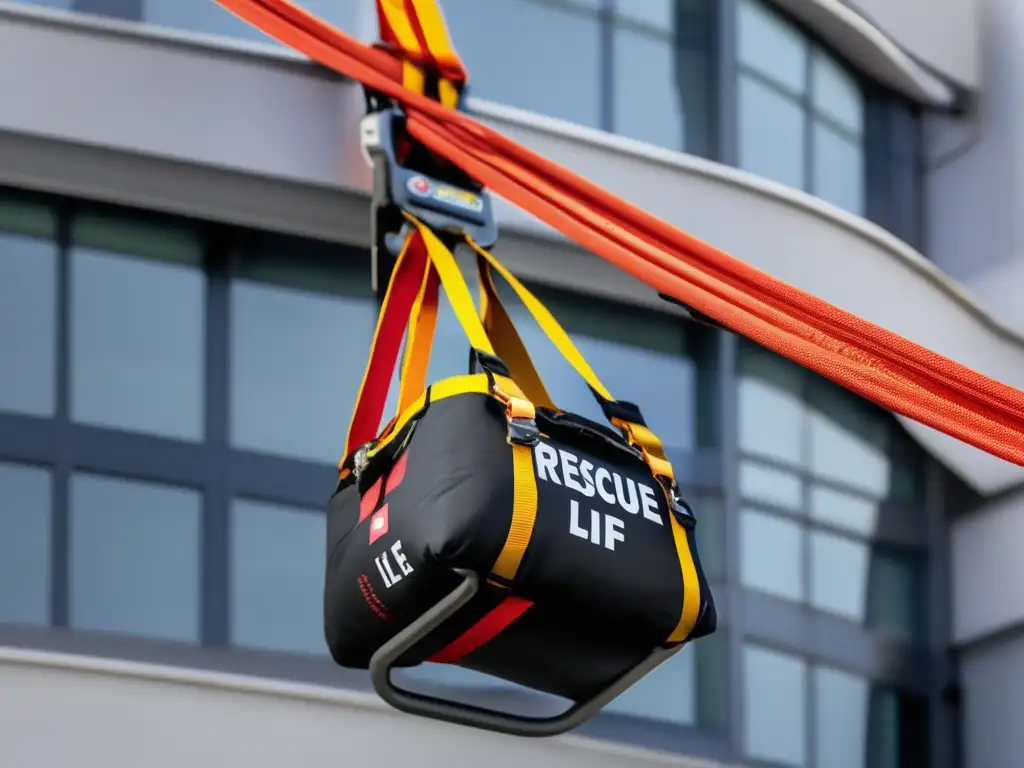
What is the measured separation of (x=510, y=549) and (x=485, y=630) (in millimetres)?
335

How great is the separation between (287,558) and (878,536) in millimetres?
3340

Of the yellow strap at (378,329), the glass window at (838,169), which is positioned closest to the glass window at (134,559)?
the yellow strap at (378,329)

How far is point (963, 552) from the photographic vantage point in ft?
33.5

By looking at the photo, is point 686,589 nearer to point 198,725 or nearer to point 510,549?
point 510,549

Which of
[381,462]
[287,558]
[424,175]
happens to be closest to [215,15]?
[424,175]

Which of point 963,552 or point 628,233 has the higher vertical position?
point 963,552

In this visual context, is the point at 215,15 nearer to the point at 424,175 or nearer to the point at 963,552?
the point at 424,175

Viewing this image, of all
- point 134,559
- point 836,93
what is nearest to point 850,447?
point 836,93

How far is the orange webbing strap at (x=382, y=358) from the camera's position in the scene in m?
5.33

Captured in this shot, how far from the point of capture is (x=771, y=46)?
9.95 metres

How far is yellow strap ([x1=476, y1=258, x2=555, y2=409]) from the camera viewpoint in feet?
17.6

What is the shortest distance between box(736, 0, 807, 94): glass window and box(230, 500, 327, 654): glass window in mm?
3288

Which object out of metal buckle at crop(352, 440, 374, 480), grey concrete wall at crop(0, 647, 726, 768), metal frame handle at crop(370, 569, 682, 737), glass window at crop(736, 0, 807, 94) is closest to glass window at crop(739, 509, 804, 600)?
grey concrete wall at crop(0, 647, 726, 768)

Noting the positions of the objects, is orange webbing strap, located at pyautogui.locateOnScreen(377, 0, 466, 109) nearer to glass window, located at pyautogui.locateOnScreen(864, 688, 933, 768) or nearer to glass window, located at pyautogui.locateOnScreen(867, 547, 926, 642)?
glass window, located at pyautogui.locateOnScreen(867, 547, 926, 642)
